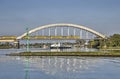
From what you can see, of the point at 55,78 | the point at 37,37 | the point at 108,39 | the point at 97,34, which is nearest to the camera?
the point at 55,78

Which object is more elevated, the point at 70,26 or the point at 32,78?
the point at 70,26

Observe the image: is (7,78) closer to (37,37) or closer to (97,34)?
(37,37)

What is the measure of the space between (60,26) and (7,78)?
266 feet

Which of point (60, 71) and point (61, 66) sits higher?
point (61, 66)

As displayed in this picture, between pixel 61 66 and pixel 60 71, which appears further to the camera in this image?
pixel 61 66

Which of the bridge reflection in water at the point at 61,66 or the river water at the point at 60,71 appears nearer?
the river water at the point at 60,71

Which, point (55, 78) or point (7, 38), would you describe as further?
point (7, 38)

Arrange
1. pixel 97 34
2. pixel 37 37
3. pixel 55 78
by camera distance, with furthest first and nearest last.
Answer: pixel 97 34 → pixel 37 37 → pixel 55 78

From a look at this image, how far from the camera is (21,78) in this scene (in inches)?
977

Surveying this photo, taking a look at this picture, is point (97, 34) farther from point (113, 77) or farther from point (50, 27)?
point (113, 77)

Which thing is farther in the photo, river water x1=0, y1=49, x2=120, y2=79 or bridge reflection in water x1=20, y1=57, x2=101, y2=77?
bridge reflection in water x1=20, y1=57, x2=101, y2=77

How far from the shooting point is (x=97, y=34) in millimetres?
108688

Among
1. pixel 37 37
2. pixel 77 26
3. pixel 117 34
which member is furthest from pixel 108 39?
pixel 37 37

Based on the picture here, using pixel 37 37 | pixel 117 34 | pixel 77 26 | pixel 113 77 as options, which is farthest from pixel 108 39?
pixel 113 77
